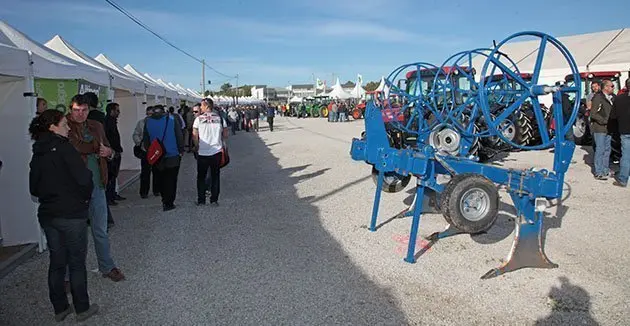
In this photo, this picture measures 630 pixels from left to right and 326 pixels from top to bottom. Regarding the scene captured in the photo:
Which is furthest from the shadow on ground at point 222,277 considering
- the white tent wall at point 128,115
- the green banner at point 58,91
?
the white tent wall at point 128,115

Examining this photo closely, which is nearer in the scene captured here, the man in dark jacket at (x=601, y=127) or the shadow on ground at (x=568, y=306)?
the shadow on ground at (x=568, y=306)

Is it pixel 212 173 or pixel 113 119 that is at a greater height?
pixel 113 119

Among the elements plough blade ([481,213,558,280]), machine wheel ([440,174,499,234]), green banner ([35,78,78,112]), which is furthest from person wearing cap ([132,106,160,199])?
plough blade ([481,213,558,280])

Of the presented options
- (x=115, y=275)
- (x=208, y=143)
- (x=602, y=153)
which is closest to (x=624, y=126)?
(x=602, y=153)

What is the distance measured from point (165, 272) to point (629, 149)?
7832 mm

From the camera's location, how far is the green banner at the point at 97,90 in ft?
20.8

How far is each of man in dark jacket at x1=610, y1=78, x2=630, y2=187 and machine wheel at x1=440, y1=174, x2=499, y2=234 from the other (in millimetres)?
5325

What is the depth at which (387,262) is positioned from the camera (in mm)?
4547

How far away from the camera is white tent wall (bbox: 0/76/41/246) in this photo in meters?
4.80

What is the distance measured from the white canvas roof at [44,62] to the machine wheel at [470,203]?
4.54 meters

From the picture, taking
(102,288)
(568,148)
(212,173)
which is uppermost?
(568,148)

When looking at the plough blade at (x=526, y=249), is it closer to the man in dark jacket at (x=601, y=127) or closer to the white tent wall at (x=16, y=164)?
the white tent wall at (x=16, y=164)

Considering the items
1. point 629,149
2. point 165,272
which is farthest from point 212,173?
point 629,149

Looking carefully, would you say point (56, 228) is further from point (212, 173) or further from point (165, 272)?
point (212, 173)
